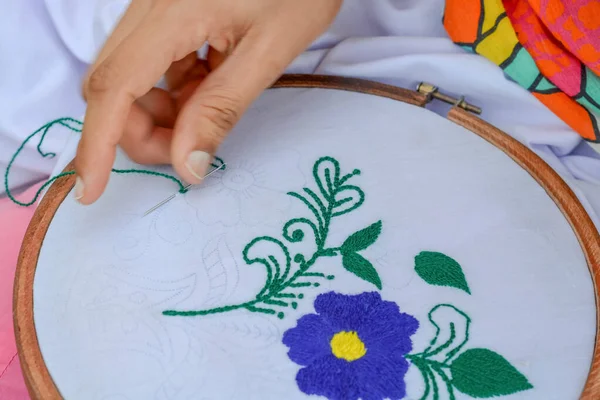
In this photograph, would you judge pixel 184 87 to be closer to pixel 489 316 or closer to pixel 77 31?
pixel 77 31

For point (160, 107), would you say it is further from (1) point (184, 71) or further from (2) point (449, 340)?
(2) point (449, 340)

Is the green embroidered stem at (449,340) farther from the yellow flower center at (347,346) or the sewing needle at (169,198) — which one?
the sewing needle at (169,198)

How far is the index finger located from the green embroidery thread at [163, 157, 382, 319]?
0.45 feet

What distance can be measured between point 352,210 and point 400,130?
0.38 feet

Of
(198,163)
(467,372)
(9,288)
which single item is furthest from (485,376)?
(9,288)

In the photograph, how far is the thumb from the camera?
560mm

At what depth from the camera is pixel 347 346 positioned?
49 cm

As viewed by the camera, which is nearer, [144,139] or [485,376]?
[485,376]

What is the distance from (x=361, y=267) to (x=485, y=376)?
0.43ft

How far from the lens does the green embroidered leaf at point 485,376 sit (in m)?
0.46

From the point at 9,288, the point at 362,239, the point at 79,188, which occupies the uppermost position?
the point at 362,239

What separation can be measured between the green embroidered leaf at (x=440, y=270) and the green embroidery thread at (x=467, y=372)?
0.05m

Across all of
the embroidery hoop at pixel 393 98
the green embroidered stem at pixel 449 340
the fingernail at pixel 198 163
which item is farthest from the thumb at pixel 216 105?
the green embroidered stem at pixel 449 340

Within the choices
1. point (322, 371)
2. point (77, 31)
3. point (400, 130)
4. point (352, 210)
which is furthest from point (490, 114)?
point (77, 31)
